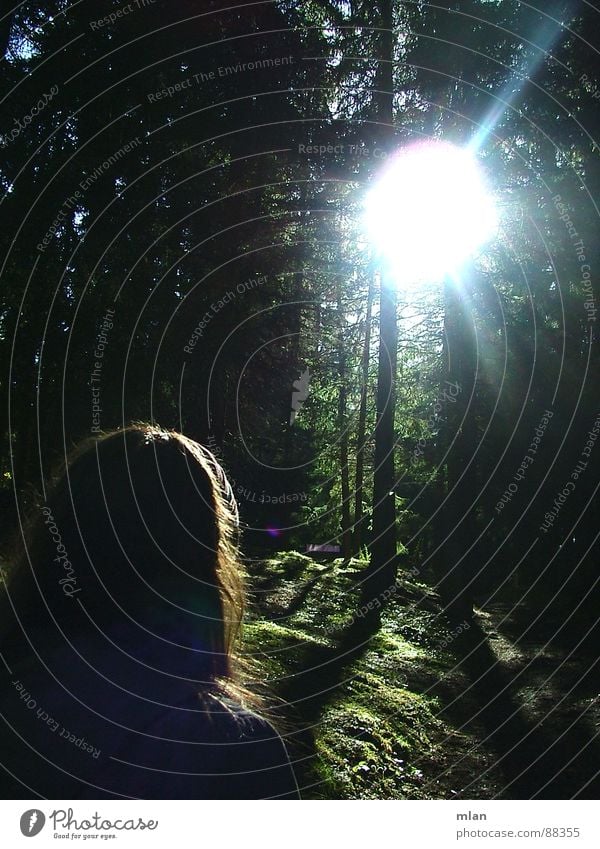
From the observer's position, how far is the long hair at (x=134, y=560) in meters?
1.98

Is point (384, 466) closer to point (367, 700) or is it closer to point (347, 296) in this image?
point (347, 296)

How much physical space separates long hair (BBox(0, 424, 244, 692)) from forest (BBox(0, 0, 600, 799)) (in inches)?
119

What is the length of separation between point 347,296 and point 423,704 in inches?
411

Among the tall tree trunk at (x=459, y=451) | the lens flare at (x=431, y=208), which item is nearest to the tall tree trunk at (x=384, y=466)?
the lens flare at (x=431, y=208)

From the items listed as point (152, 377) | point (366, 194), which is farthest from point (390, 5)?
point (152, 377)

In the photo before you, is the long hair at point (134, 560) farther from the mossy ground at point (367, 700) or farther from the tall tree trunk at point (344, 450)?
the tall tree trunk at point (344, 450)

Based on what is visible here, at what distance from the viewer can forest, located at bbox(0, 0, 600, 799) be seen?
270 inches

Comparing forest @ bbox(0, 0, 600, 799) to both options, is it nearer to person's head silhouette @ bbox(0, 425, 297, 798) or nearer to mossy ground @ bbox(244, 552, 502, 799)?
mossy ground @ bbox(244, 552, 502, 799)

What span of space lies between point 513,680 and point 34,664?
27.8 feet

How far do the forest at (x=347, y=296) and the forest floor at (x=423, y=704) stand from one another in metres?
0.05

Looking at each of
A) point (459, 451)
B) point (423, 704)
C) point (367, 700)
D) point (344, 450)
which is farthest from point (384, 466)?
point (344, 450)

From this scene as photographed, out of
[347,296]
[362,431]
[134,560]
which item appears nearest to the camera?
[134,560]

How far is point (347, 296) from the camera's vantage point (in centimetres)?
1627

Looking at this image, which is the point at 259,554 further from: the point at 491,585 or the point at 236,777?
the point at 236,777
